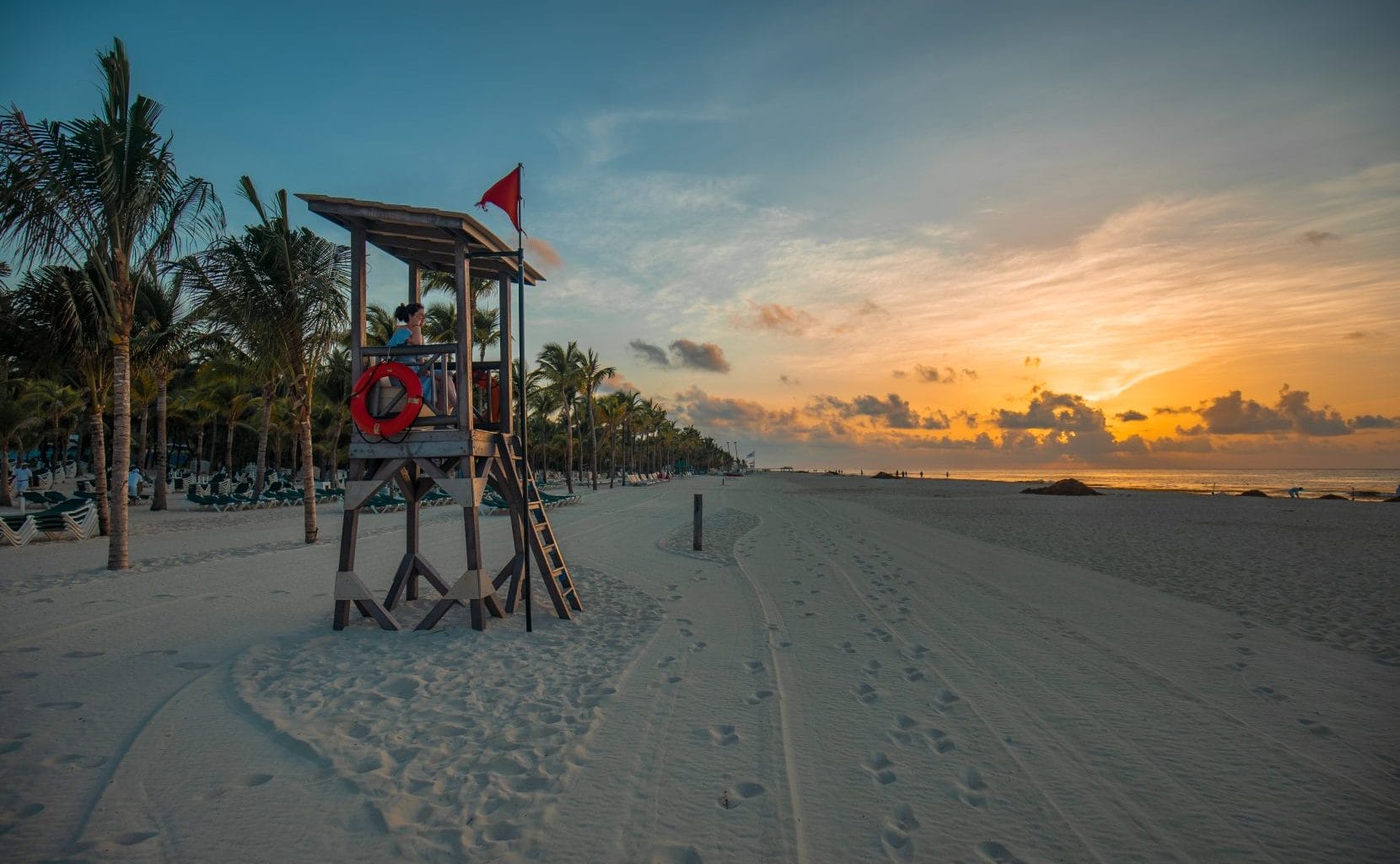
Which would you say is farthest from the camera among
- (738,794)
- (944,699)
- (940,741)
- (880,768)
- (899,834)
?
(944,699)

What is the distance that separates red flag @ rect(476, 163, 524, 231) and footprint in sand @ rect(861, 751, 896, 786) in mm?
5726

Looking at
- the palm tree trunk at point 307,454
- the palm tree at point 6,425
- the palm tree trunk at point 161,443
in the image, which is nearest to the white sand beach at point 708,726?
the palm tree trunk at point 307,454

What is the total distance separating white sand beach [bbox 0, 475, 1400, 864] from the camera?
3137 millimetres

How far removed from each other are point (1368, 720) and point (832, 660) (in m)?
3.92

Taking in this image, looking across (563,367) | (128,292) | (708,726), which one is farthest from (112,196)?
(563,367)

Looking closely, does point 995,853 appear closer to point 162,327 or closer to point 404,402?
point 404,402

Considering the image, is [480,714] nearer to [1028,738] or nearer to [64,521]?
[1028,738]

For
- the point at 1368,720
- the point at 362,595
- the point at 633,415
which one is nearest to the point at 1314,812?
the point at 1368,720

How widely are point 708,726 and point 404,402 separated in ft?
14.3

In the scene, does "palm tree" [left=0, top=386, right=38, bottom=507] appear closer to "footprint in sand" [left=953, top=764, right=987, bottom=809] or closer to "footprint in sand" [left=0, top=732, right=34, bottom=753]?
"footprint in sand" [left=0, top=732, right=34, bottom=753]

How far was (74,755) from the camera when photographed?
148 inches

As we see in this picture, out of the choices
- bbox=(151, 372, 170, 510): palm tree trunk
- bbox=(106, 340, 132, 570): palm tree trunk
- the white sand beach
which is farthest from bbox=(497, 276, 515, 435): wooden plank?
bbox=(151, 372, 170, 510): palm tree trunk

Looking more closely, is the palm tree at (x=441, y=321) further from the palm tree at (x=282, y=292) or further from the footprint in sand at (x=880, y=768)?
the footprint in sand at (x=880, y=768)

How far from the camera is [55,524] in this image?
47.9ft
